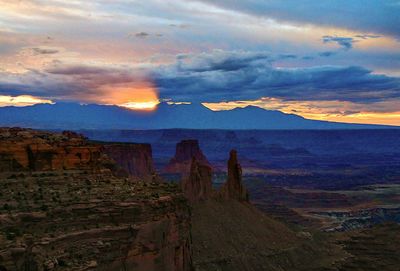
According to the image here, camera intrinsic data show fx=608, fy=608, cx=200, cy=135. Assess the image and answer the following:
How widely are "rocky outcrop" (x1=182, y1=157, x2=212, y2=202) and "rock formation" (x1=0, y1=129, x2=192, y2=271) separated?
1844 inches

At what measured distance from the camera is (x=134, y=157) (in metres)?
133

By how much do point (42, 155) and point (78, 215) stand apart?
7.83 metres

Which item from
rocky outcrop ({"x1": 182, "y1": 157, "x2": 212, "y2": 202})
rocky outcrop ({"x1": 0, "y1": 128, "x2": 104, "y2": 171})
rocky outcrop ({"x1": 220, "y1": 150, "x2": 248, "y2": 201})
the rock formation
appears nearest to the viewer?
the rock formation

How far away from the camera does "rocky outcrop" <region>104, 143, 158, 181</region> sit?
12775cm

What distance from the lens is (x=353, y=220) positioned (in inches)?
5650

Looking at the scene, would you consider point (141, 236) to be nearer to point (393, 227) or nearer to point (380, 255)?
point (380, 255)

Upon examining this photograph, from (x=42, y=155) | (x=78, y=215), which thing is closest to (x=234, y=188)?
(x=42, y=155)

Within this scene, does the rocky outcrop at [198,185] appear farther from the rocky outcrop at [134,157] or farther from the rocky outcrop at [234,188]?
the rocky outcrop at [134,157]

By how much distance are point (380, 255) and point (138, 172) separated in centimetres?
5715

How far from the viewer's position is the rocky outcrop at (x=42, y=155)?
33875 mm

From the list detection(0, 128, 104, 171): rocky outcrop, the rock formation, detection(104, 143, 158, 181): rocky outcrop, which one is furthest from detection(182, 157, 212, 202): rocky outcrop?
the rock formation

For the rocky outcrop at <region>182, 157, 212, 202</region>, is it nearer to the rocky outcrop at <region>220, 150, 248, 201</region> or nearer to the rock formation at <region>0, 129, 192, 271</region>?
the rocky outcrop at <region>220, 150, 248, 201</region>

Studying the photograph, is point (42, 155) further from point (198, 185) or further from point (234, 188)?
point (234, 188)

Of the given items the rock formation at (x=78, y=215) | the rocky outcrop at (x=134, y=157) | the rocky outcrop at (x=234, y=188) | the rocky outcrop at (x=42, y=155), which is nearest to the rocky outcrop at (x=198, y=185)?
the rocky outcrop at (x=234, y=188)
